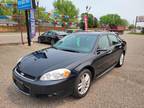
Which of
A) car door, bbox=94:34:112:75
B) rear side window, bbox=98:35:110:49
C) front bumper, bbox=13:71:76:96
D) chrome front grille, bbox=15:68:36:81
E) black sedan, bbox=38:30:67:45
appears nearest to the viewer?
front bumper, bbox=13:71:76:96

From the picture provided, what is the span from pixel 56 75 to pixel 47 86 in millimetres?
262

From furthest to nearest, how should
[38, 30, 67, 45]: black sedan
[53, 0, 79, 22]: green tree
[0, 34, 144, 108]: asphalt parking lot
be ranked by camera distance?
[53, 0, 79, 22]: green tree → [38, 30, 67, 45]: black sedan → [0, 34, 144, 108]: asphalt parking lot

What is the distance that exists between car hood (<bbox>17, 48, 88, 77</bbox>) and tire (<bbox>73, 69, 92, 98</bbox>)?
0.35 m

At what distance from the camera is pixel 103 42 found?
4.31 m

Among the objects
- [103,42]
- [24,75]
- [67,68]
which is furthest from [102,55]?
[24,75]

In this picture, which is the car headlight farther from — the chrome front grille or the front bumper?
the chrome front grille

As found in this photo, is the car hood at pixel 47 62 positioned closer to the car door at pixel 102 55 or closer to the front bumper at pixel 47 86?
the front bumper at pixel 47 86

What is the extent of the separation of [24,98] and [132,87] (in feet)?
8.90

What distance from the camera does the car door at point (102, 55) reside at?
3.80 m

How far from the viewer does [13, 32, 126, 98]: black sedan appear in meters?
2.80

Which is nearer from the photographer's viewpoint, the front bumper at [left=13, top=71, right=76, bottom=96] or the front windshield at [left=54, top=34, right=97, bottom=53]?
the front bumper at [left=13, top=71, right=76, bottom=96]

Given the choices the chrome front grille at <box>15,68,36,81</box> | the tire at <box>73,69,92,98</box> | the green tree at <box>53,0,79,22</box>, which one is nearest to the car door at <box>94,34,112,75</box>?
the tire at <box>73,69,92,98</box>

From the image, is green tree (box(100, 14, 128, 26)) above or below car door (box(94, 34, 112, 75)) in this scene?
above

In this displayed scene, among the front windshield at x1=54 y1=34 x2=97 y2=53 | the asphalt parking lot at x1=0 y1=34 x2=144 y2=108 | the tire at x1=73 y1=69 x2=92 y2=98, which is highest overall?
the front windshield at x1=54 y1=34 x2=97 y2=53
